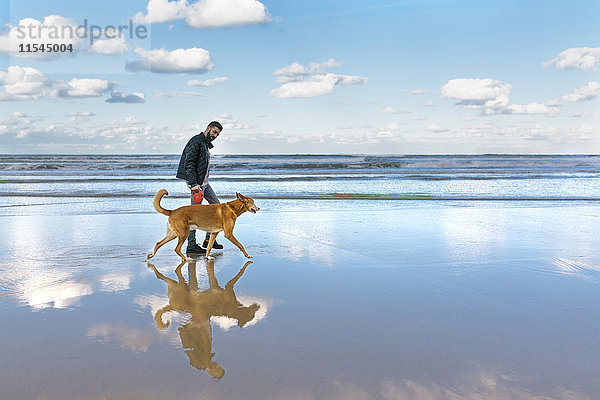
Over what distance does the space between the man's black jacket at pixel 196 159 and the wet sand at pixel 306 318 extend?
3.70 ft

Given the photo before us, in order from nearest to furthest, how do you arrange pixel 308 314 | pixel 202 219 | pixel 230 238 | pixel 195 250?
pixel 308 314 < pixel 202 219 < pixel 230 238 < pixel 195 250

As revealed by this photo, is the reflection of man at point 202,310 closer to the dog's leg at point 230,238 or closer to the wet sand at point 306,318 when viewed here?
the wet sand at point 306,318

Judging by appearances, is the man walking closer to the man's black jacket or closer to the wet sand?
the man's black jacket

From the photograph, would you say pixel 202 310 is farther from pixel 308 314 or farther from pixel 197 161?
pixel 197 161

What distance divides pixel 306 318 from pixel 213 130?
3.86 metres

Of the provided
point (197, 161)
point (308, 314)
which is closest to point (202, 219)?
point (197, 161)

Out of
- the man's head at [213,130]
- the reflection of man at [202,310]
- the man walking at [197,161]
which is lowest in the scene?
the reflection of man at [202,310]

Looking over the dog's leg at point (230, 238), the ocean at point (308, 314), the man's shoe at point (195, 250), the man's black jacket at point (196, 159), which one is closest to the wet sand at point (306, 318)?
the ocean at point (308, 314)

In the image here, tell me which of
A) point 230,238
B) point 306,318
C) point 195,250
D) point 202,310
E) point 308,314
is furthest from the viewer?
point 195,250

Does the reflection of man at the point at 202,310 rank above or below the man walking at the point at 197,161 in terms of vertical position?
below

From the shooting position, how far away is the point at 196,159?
6.89 metres

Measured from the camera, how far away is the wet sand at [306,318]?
9.24 ft

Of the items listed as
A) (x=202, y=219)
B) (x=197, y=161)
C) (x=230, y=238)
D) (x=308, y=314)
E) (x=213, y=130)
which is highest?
(x=213, y=130)

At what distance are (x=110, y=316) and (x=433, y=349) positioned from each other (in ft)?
8.58
